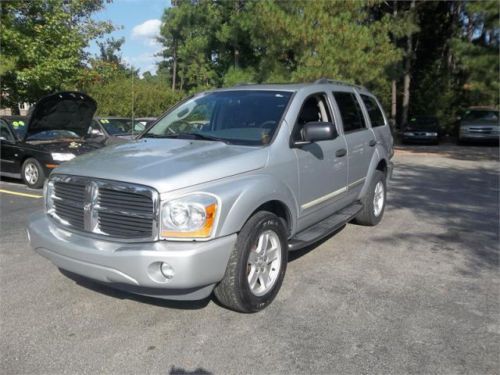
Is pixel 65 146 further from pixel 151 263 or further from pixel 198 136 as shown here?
pixel 151 263

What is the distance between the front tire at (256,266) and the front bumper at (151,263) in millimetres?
125

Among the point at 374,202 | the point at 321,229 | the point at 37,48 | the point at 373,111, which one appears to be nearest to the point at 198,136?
the point at 321,229

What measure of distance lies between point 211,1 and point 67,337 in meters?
30.3

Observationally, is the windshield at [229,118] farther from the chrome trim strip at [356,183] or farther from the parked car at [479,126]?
the parked car at [479,126]

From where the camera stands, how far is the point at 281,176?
13.7ft

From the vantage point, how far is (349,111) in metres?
5.86

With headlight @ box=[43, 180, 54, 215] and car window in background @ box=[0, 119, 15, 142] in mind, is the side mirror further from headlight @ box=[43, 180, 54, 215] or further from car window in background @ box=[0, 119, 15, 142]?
car window in background @ box=[0, 119, 15, 142]

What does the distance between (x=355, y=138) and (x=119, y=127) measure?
8.67 m

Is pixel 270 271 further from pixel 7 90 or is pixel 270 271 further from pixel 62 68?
pixel 7 90

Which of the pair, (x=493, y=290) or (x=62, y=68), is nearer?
(x=493, y=290)

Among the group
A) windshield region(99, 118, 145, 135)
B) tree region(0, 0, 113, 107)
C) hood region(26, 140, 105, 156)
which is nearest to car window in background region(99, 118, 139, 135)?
windshield region(99, 118, 145, 135)

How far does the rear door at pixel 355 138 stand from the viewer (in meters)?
5.59

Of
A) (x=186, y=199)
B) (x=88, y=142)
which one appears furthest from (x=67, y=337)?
(x=88, y=142)

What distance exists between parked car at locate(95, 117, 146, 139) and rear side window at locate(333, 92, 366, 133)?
7.27 meters
